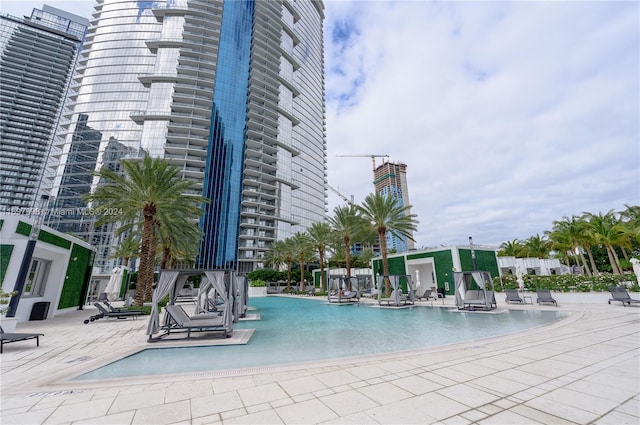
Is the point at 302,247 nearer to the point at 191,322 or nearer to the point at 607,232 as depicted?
the point at 191,322

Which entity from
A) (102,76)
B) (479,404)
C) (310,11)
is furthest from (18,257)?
(310,11)

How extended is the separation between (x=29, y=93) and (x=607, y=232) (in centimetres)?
15030

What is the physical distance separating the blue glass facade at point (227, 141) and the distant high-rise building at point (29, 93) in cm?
5897

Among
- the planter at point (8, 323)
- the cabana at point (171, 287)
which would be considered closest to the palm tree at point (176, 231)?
the planter at point (8, 323)

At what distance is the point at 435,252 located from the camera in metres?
26.2

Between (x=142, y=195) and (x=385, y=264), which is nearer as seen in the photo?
A: (x=142, y=195)

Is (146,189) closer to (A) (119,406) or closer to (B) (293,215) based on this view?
(A) (119,406)

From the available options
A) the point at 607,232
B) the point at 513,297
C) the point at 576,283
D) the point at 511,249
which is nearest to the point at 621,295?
the point at 576,283

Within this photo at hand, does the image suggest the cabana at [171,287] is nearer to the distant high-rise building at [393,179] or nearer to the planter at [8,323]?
the planter at [8,323]

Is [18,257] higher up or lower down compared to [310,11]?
lower down

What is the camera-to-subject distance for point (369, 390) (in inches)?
154

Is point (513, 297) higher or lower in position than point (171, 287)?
lower

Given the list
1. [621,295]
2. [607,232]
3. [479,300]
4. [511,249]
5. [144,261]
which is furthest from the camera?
[511,249]

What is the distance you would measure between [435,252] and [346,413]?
1012 inches
